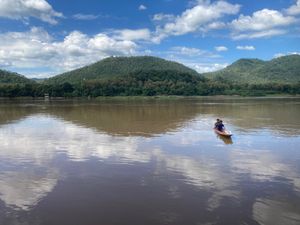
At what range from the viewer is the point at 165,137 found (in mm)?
30125

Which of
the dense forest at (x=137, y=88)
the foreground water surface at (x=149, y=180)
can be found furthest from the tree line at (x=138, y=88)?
the foreground water surface at (x=149, y=180)

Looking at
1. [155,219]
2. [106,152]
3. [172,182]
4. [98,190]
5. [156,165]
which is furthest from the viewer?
[106,152]

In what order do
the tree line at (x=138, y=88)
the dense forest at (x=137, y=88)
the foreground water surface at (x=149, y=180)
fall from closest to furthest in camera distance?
the foreground water surface at (x=149, y=180) → the tree line at (x=138, y=88) → the dense forest at (x=137, y=88)

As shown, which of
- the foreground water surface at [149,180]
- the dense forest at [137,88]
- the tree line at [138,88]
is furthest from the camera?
the dense forest at [137,88]

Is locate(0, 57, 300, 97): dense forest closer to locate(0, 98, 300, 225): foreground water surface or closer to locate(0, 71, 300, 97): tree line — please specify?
locate(0, 71, 300, 97): tree line

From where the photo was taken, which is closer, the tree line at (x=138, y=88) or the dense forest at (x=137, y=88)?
the tree line at (x=138, y=88)

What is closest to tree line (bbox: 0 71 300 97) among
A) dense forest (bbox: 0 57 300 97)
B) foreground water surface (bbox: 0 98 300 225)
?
dense forest (bbox: 0 57 300 97)

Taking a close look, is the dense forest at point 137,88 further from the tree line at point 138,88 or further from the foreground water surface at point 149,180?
the foreground water surface at point 149,180

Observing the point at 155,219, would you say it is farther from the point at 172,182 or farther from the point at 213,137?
the point at 213,137

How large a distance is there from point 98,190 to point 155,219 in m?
3.90

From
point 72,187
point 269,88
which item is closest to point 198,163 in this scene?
point 72,187

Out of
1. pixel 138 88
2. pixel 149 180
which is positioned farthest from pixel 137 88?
pixel 149 180

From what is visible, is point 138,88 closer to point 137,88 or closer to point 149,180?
point 137,88

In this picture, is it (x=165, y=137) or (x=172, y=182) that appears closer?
(x=172, y=182)
